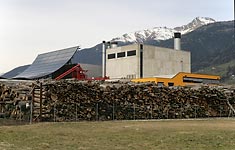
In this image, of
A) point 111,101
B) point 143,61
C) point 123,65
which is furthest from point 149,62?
point 111,101

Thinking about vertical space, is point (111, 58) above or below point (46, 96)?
above

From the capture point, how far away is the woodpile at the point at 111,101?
2745cm

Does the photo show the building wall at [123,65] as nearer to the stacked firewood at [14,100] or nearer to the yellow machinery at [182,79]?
the yellow machinery at [182,79]

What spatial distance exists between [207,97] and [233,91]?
4.37 meters

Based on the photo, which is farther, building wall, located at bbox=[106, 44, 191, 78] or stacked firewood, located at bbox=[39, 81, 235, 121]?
building wall, located at bbox=[106, 44, 191, 78]

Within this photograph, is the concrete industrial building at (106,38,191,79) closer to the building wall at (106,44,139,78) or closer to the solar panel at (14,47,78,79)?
the building wall at (106,44,139,78)

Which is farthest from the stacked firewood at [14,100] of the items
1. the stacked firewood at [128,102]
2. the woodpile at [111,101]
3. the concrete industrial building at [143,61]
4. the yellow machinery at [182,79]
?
the concrete industrial building at [143,61]

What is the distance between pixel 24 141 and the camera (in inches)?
575

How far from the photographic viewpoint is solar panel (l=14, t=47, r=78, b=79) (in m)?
90.4

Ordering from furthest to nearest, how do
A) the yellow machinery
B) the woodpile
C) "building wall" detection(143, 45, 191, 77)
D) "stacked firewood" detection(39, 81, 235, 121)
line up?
1. "building wall" detection(143, 45, 191, 77)
2. the yellow machinery
3. "stacked firewood" detection(39, 81, 235, 121)
4. the woodpile

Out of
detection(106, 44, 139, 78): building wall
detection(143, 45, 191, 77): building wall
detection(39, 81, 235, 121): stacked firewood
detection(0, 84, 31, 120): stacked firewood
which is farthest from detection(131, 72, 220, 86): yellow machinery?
detection(0, 84, 31, 120): stacked firewood

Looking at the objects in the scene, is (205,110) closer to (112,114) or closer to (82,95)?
(112,114)

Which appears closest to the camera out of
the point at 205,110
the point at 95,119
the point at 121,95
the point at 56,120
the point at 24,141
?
the point at 24,141

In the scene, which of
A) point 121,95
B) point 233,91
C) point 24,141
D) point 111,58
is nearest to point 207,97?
point 233,91
